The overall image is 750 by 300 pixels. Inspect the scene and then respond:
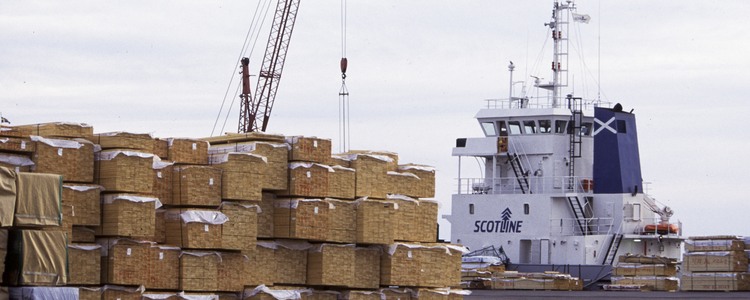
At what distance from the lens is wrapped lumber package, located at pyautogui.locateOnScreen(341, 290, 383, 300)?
23.6 meters

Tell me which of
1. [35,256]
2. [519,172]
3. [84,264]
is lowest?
[84,264]

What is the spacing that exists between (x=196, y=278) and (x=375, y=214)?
3466mm

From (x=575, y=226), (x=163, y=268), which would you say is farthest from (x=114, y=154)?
(x=575, y=226)

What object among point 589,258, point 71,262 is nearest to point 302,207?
point 71,262

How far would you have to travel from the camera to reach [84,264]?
21.2 m

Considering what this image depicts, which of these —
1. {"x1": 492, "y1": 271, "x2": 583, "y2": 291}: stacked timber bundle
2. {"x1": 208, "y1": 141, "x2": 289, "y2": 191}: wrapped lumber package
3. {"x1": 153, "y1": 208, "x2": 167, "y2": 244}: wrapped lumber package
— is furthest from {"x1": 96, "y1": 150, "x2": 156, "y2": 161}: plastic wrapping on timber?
{"x1": 492, "y1": 271, "x2": 583, "y2": 291}: stacked timber bundle

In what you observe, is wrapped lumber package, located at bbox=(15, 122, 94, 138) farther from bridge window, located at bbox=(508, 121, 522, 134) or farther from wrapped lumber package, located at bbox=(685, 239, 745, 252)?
bridge window, located at bbox=(508, 121, 522, 134)

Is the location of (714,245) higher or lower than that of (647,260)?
higher

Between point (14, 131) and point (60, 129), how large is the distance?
2.36 ft

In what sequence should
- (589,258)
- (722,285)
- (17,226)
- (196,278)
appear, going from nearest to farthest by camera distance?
1. (17,226)
2. (196,278)
3. (722,285)
4. (589,258)

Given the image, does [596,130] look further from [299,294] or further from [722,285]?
[299,294]

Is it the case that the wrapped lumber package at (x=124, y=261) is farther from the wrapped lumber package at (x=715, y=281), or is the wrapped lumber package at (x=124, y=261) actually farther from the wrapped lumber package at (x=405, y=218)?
the wrapped lumber package at (x=715, y=281)

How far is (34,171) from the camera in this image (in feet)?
68.6

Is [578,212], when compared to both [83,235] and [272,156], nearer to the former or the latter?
[272,156]
